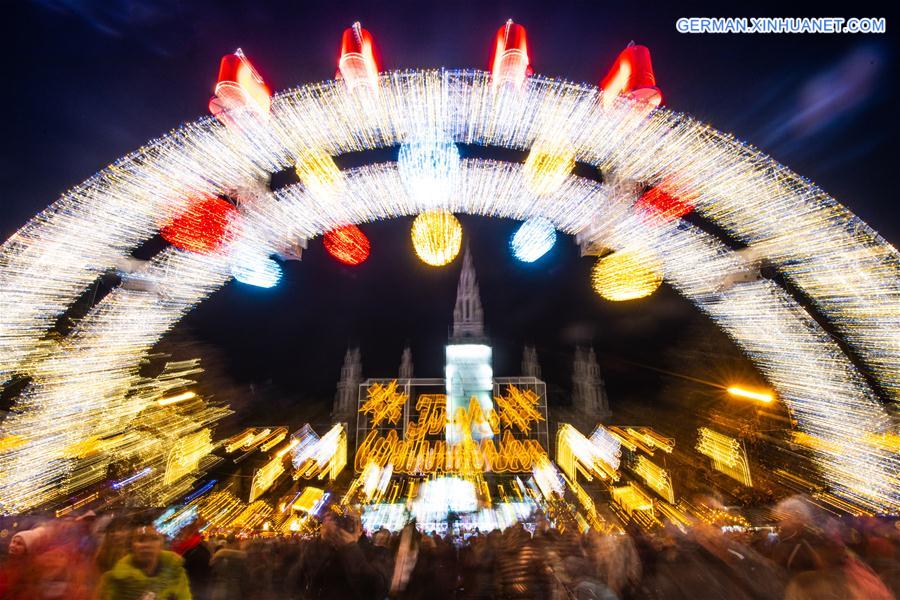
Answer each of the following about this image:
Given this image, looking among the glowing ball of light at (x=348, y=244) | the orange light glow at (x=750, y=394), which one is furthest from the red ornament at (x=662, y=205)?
the glowing ball of light at (x=348, y=244)

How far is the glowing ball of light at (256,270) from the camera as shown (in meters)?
9.83

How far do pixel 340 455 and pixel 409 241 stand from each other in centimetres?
1764

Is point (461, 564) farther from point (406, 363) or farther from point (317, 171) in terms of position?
point (406, 363)

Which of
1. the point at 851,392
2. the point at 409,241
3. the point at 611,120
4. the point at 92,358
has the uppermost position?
the point at 409,241

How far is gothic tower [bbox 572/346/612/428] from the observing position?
126 ft

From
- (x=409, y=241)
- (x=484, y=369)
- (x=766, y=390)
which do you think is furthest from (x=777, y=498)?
(x=484, y=369)

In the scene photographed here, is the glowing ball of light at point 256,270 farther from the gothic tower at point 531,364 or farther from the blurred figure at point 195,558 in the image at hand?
the gothic tower at point 531,364

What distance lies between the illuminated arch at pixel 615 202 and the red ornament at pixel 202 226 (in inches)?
16.2

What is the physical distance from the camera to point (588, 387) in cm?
3975

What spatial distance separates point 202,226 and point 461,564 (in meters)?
7.56

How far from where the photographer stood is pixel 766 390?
12773mm

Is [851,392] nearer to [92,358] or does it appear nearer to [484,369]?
[92,358]

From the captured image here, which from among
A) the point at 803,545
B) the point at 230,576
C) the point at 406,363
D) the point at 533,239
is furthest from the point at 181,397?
the point at 406,363

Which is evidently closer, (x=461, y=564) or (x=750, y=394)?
(x=461, y=564)
